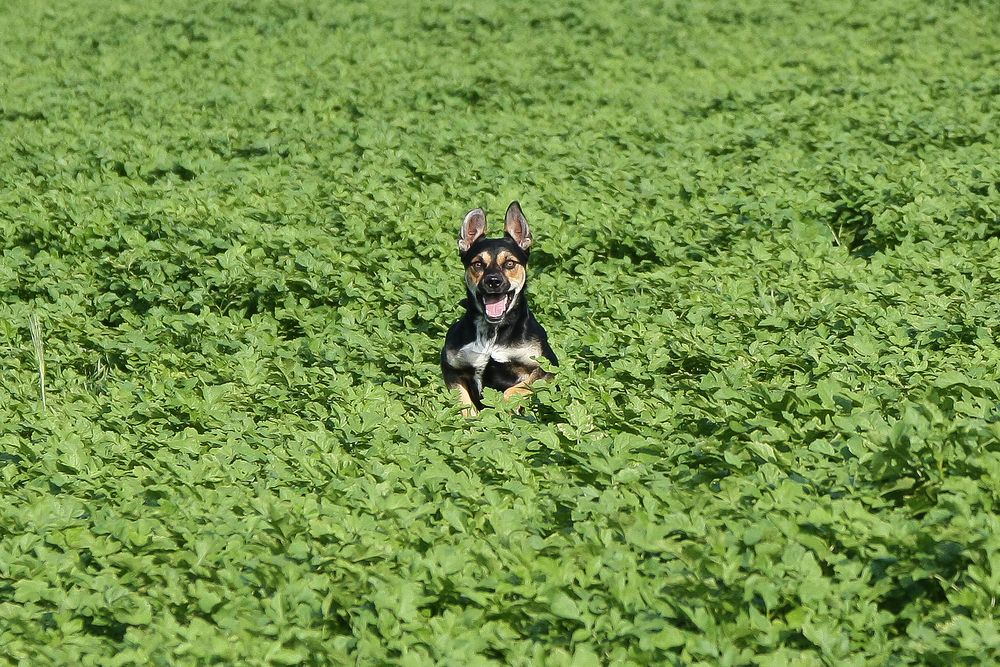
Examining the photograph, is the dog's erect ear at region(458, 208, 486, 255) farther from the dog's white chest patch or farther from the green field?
the green field

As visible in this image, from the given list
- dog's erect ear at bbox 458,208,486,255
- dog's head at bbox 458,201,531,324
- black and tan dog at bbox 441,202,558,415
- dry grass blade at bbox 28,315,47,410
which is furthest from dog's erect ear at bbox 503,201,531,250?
dry grass blade at bbox 28,315,47,410

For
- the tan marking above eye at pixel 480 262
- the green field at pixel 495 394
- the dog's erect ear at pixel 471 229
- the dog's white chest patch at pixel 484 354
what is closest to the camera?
the green field at pixel 495 394

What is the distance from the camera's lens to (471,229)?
7852 millimetres

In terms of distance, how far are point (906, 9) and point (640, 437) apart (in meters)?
16.0

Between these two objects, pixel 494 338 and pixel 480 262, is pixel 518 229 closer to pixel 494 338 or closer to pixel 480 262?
pixel 480 262

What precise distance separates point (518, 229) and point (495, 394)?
1720 mm

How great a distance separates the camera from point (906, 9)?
19719 mm

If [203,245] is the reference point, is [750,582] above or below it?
below

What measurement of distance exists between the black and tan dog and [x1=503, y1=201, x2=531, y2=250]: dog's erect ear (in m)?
0.41

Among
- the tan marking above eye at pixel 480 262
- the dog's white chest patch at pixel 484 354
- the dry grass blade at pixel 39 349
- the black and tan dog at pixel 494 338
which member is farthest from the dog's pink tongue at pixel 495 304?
the dry grass blade at pixel 39 349

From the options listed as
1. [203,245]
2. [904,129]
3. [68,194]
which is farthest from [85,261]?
[904,129]

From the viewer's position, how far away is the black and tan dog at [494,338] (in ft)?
23.6

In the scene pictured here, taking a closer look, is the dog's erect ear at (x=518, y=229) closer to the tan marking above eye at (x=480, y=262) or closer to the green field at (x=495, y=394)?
the tan marking above eye at (x=480, y=262)

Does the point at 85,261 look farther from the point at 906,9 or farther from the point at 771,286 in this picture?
the point at 906,9
